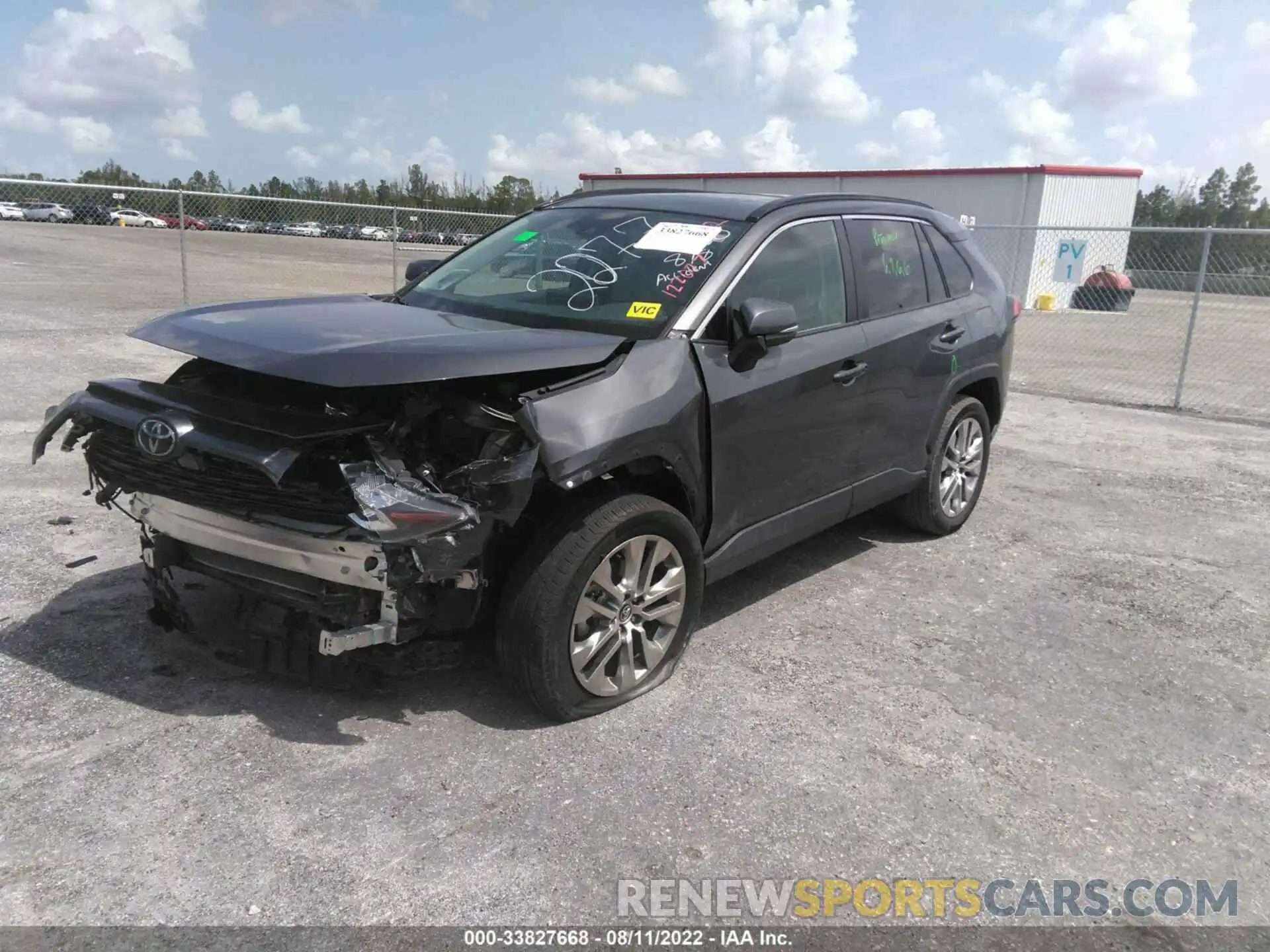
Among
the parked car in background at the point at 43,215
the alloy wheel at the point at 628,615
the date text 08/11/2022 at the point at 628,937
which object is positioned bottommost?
the date text 08/11/2022 at the point at 628,937

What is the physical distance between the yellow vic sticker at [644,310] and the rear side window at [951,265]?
2242 millimetres

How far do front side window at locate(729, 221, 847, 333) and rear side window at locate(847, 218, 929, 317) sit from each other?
18cm

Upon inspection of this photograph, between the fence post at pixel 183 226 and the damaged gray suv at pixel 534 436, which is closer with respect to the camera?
the damaged gray suv at pixel 534 436

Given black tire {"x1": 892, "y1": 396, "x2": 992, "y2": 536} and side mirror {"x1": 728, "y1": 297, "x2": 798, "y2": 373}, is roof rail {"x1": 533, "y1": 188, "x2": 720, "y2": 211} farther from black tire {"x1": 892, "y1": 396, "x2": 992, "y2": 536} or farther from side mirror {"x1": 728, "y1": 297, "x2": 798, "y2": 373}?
black tire {"x1": 892, "y1": 396, "x2": 992, "y2": 536}

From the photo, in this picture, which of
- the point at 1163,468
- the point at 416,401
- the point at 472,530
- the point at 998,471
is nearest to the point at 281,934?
the point at 472,530

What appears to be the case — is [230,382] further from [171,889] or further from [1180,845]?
[1180,845]

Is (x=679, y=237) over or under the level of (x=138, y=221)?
under

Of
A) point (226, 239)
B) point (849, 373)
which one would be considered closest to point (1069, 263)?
point (226, 239)

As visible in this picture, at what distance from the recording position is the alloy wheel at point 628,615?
10.9 ft

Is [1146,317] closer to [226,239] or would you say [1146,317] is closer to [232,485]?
[232,485]

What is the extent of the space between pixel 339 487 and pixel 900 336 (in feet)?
9.55

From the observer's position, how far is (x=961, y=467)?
18.4ft

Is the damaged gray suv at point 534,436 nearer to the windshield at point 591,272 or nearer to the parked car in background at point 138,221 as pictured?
the windshield at point 591,272

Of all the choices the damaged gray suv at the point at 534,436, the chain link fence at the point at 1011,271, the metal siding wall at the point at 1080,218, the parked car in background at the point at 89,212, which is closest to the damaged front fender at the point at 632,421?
the damaged gray suv at the point at 534,436
